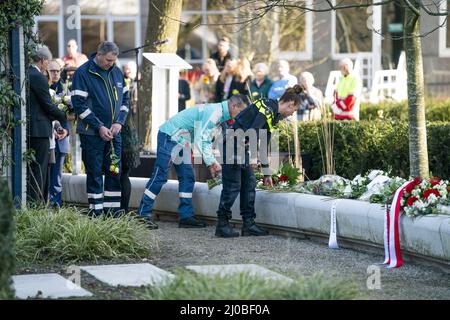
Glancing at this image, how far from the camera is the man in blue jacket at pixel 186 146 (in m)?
11.1

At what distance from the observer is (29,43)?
11477mm

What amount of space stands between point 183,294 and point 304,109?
11163mm

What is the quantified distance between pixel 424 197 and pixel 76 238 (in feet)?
9.86

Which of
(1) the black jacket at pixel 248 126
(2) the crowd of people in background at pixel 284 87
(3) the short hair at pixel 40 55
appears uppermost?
(3) the short hair at pixel 40 55

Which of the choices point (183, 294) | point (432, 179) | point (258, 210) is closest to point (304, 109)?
point (258, 210)

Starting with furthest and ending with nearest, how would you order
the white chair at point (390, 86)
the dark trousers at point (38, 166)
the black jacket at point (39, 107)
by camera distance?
the white chair at point (390, 86), the dark trousers at point (38, 166), the black jacket at point (39, 107)

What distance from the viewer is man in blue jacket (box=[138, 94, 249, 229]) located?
1115 cm

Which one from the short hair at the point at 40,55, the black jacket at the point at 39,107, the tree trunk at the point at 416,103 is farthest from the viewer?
the short hair at the point at 40,55

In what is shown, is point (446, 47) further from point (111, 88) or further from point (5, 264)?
point (5, 264)

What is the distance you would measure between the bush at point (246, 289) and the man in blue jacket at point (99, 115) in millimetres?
4746

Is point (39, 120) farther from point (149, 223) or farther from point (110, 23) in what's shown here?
point (110, 23)

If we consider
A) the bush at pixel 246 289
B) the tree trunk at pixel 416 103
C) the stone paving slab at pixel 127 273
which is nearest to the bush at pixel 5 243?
the bush at pixel 246 289

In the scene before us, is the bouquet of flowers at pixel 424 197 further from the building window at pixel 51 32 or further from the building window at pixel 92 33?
the building window at pixel 92 33

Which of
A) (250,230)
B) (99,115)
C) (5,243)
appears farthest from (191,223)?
(5,243)
